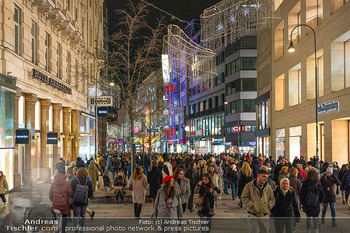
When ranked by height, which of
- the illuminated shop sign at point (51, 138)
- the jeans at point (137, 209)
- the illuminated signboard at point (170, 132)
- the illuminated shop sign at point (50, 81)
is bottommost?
the jeans at point (137, 209)

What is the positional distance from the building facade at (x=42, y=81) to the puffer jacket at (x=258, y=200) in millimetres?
15159

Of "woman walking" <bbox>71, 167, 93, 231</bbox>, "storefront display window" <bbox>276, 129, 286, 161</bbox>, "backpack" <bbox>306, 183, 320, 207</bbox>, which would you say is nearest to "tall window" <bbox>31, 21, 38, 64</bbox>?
"woman walking" <bbox>71, 167, 93, 231</bbox>

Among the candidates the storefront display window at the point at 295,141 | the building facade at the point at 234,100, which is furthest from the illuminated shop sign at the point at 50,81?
the building facade at the point at 234,100

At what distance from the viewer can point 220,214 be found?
16.1 metres

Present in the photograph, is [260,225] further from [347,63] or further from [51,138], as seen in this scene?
[51,138]

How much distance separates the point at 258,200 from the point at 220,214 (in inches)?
286

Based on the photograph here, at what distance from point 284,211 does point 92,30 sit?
4597 centimetres

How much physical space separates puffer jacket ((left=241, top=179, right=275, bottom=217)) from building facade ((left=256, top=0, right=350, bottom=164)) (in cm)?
2043

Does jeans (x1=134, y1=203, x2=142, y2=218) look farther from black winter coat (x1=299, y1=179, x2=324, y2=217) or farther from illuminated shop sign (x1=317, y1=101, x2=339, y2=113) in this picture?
illuminated shop sign (x1=317, y1=101, x2=339, y2=113)

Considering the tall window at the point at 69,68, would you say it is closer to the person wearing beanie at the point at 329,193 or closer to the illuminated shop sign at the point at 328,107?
the illuminated shop sign at the point at 328,107

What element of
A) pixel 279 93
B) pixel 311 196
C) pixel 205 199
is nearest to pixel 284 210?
pixel 205 199

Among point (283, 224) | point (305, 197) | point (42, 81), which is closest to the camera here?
point (283, 224)

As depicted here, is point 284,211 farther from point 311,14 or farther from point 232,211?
point 311,14

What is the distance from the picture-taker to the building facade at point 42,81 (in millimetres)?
23703
